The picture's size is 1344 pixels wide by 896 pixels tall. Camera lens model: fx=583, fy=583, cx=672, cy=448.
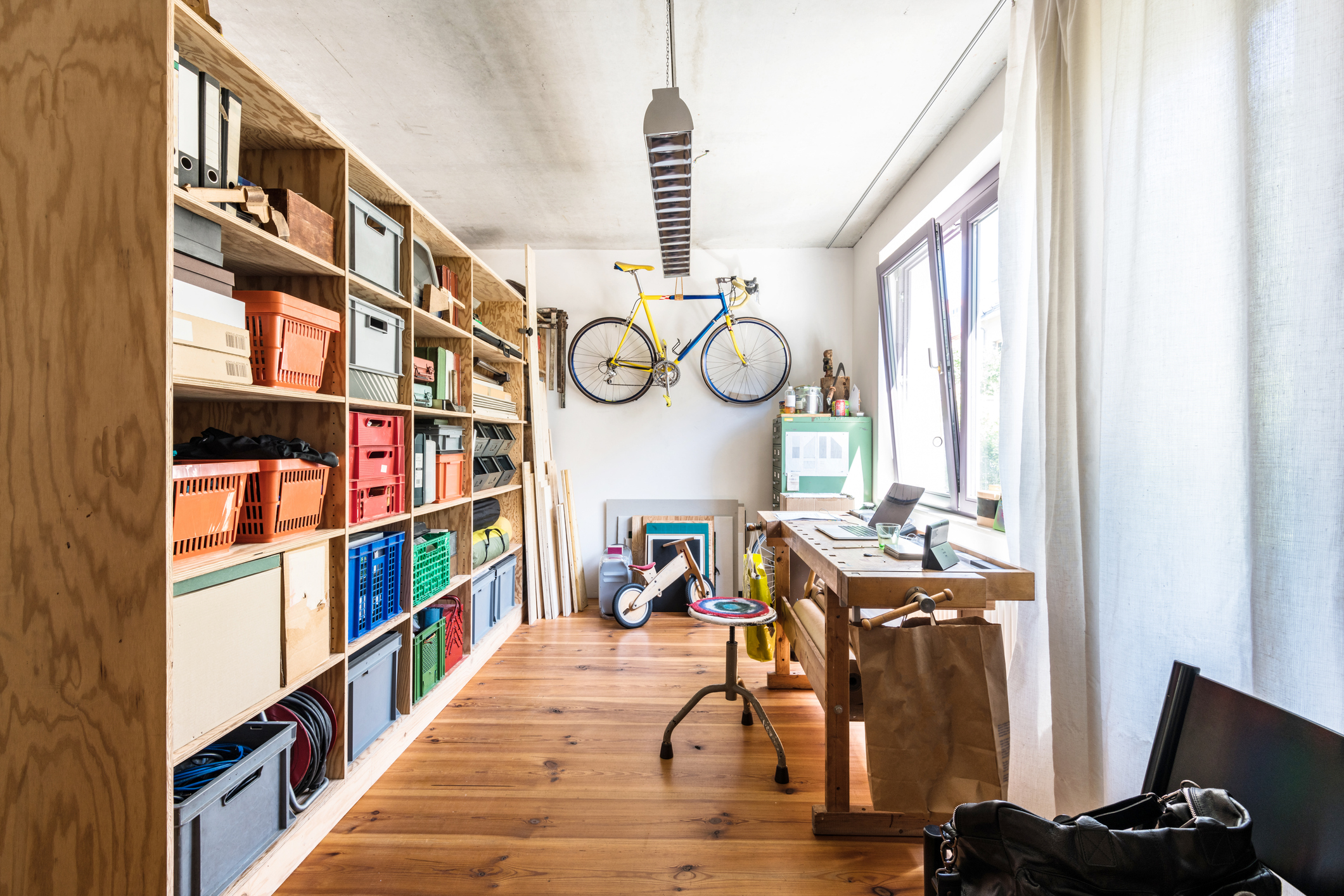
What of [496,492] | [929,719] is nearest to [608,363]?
[496,492]

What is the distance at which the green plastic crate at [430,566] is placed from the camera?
2.43 m

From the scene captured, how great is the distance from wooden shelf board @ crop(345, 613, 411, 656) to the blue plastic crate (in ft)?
0.04

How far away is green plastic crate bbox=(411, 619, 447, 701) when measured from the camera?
2408mm

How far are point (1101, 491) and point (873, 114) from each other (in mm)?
2063

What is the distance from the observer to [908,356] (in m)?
3.64

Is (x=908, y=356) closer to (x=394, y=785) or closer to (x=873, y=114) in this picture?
(x=873, y=114)

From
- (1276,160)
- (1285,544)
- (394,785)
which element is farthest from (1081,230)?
(394,785)

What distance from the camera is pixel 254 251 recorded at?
164 centimetres

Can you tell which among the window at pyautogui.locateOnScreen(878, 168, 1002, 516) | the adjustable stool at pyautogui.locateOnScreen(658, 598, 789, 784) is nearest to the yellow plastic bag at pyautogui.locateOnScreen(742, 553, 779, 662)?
the adjustable stool at pyautogui.locateOnScreen(658, 598, 789, 784)

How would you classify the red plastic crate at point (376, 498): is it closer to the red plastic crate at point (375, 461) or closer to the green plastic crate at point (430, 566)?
the red plastic crate at point (375, 461)

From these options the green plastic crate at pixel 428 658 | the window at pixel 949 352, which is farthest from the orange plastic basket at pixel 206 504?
the window at pixel 949 352

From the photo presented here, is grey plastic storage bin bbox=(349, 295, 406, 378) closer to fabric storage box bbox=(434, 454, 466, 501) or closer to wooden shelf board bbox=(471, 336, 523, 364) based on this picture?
fabric storage box bbox=(434, 454, 466, 501)

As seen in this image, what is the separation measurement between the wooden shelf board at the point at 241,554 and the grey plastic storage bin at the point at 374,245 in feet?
2.89

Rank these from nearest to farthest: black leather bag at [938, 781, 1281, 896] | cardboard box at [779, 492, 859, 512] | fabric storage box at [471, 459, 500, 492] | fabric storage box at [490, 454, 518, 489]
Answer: black leather bag at [938, 781, 1281, 896] < fabric storage box at [471, 459, 500, 492] < fabric storage box at [490, 454, 518, 489] < cardboard box at [779, 492, 859, 512]
